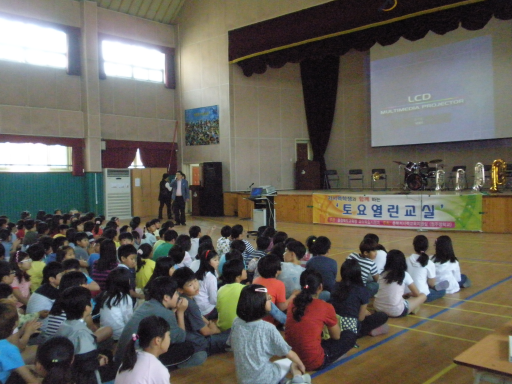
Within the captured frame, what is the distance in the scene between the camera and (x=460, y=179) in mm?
11883

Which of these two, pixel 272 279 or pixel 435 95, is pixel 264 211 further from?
pixel 435 95

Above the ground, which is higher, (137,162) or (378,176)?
(137,162)

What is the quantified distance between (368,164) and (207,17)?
6.73 meters

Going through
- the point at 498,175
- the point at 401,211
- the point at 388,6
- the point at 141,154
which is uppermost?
the point at 388,6

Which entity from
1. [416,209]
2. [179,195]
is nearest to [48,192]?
[179,195]

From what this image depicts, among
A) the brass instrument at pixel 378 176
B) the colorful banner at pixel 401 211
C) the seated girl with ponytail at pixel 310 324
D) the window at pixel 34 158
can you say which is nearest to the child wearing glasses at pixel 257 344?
the seated girl with ponytail at pixel 310 324

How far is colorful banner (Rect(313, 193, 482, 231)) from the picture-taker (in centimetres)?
929

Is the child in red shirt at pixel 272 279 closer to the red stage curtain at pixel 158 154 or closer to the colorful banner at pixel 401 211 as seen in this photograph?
the colorful banner at pixel 401 211

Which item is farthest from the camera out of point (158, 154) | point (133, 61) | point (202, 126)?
point (158, 154)

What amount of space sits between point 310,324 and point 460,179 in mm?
10204

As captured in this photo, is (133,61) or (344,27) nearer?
(344,27)

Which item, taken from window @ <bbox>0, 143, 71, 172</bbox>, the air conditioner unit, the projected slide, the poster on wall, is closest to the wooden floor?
the projected slide

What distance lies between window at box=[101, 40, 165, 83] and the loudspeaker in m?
3.45

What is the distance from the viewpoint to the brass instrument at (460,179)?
11.5 meters
